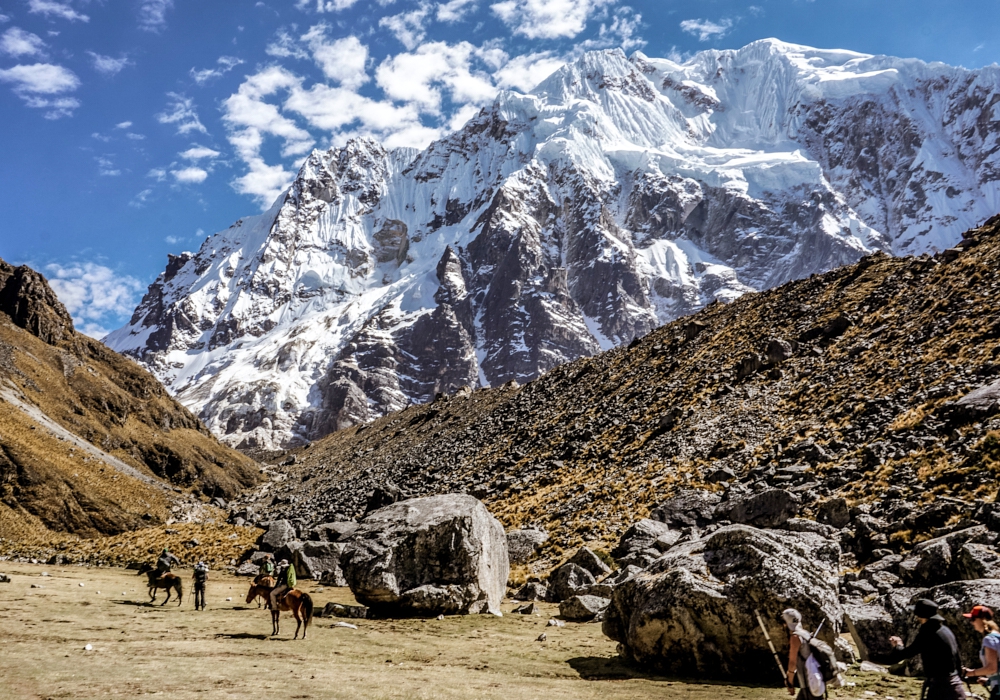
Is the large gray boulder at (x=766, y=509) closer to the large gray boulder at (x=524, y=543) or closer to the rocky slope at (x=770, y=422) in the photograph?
the rocky slope at (x=770, y=422)

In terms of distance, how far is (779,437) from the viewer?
3603cm

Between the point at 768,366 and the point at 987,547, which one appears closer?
the point at 987,547

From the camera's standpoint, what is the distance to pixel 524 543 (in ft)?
104

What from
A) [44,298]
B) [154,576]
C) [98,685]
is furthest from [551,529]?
[44,298]

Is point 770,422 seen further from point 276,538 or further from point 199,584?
point 199,584

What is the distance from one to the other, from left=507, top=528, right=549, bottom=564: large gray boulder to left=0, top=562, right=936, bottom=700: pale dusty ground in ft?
32.2

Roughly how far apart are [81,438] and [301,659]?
63.3 metres

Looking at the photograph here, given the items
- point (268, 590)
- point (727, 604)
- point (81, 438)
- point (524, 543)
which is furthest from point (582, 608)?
point (81, 438)

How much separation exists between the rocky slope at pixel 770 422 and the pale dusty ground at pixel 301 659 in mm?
11019

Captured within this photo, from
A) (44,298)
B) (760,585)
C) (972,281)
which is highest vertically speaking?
(44,298)

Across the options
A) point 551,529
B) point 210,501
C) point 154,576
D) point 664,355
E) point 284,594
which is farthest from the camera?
point 210,501

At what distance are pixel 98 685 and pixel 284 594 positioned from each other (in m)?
6.84

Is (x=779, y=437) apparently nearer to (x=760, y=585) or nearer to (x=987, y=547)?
(x=987, y=547)

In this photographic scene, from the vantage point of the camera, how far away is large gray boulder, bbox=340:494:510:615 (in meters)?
20.1
